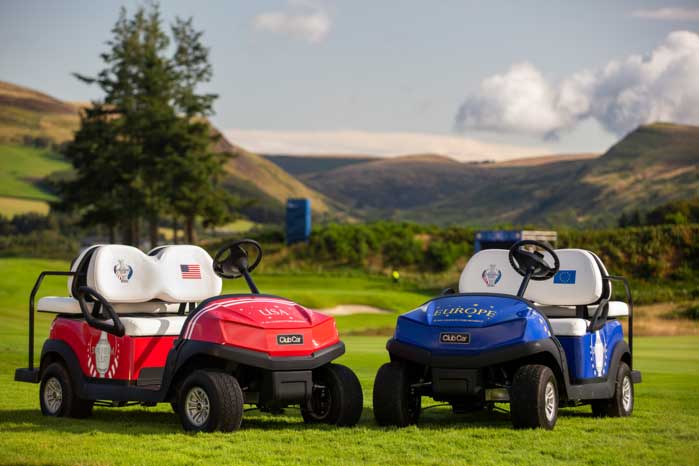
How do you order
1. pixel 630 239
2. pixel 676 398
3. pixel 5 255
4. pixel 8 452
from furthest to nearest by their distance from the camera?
pixel 5 255
pixel 630 239
pixel 676 398
pixel 8 452

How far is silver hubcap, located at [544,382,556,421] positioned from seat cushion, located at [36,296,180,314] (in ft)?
13.6

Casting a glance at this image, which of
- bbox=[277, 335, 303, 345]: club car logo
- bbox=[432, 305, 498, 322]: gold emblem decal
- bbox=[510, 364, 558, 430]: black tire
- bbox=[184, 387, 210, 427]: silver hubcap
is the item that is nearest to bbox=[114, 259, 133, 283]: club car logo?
bbox=[184, 387, 210, 427]: silver hubcap

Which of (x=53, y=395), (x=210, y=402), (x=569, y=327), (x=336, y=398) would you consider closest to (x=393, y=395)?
(x=336, y=398)

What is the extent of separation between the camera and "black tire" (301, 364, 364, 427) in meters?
10.4

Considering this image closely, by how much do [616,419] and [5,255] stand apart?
86.8 metres

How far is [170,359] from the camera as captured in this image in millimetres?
10234

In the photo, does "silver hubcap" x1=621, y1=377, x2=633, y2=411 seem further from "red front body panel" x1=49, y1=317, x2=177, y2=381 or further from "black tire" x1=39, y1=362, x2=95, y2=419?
"black tire" x1=39, y1=362, x2=95, y2=419

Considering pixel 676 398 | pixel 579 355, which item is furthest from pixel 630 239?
pixel 579 355

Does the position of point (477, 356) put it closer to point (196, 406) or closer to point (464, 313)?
point (464, 313)

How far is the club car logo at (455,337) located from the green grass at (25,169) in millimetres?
149228

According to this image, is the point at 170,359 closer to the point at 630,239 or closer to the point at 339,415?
the point at 339,415

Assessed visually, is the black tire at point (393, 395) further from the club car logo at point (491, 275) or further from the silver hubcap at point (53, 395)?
the silver hubcap at point (53, 395)

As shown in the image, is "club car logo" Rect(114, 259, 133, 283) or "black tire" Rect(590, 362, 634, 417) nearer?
"club car logo" Rect(114, 259, 133, 283)

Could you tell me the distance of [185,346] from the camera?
10.1 metres
